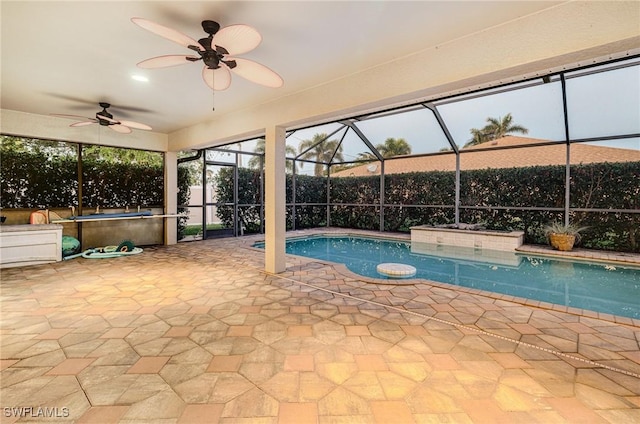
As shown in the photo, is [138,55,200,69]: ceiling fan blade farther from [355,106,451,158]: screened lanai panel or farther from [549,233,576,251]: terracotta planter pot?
[549,233,576,251]: terracotta planter pot

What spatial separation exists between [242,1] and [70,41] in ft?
7.25

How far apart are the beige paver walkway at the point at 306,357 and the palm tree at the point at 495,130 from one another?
5578 millimetres

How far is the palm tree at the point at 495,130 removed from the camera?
725 cm

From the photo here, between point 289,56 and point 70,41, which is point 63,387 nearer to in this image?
point 70,41

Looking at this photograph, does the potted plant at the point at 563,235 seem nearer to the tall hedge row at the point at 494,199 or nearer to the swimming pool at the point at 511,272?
the tall hedge row at the point at 494,199

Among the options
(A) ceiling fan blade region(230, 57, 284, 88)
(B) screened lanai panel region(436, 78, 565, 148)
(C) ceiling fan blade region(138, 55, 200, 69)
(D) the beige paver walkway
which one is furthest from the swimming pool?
(C) ceiling fan blade region(138, 55, 200, 69)

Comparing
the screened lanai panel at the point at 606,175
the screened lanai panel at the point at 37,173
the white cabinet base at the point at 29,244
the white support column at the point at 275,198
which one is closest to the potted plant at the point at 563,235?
the screened lanai panel at the point at 606,175

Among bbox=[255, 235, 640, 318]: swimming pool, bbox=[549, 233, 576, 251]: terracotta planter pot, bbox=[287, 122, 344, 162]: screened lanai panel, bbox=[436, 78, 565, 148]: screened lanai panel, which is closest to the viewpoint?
bbox=[255, 235, 640, 318]: swimming pool

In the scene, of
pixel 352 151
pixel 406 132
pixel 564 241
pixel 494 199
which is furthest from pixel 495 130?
→ pixel 352 151

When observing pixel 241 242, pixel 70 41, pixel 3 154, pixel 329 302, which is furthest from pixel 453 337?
pixel 3 154

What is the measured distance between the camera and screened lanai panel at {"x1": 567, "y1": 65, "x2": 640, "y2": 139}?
522 cm

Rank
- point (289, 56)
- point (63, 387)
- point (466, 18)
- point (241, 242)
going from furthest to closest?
point (241, 242)
point (289, 56)
point (466, 18)
point (63, 387)

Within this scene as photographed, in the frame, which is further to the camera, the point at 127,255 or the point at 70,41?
the point at 127,255

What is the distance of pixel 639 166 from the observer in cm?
646
